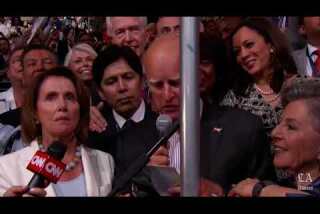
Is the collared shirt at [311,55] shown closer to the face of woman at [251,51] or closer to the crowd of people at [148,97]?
the crowd of people at [148,97]

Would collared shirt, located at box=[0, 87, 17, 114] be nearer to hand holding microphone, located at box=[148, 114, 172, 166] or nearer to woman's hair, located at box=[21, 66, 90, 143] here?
woman's hair, located at box=[21, 66, 90, 143]

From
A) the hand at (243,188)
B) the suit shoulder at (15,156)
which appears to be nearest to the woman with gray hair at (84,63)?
the suit shoulder at (15,156)

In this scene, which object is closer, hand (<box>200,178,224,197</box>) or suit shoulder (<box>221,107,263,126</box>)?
hand (<box>200,178,224,197</box>)

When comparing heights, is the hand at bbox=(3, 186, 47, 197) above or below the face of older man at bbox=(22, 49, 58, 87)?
below

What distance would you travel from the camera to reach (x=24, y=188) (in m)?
2.21

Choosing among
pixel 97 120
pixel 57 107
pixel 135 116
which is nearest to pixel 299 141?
pixel 135 116

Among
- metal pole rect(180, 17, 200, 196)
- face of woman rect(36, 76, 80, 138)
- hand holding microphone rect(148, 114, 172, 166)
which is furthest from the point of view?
face of woman rect(36, 76, 80, 138)

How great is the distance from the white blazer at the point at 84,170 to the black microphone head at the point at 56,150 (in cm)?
7

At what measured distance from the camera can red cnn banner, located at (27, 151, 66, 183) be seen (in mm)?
2162

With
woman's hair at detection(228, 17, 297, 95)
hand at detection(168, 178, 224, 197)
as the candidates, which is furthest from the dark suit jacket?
woman's hair at detection(228, 17, 297, 95)

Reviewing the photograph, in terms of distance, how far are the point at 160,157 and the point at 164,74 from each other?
0.23 metres

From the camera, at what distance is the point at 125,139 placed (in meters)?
2.36

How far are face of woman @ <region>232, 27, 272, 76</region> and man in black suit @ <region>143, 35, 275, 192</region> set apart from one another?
0.13 meters
